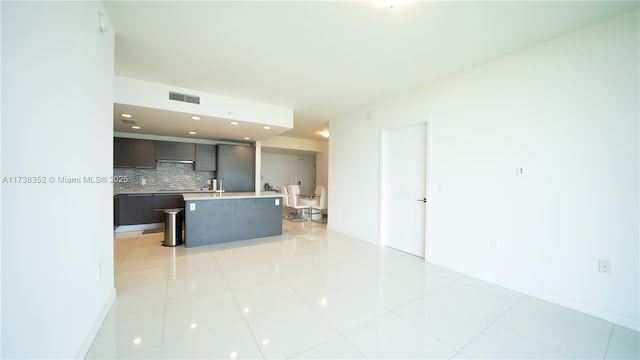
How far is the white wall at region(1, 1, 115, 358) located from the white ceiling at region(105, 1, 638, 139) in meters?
0.67

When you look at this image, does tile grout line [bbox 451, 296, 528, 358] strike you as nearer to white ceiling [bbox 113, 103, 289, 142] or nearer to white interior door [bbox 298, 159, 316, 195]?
white ceiling [bbox 113, 103, 289, 142]

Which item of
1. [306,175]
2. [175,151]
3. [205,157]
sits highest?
[175,151]

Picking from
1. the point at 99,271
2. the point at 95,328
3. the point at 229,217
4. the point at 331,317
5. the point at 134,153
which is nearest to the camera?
the point at 95,328

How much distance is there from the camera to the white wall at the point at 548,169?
2.05 m

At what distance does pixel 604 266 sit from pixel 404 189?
2294 mm

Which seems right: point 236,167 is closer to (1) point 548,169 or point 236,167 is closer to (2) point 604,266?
(1) point 548,169

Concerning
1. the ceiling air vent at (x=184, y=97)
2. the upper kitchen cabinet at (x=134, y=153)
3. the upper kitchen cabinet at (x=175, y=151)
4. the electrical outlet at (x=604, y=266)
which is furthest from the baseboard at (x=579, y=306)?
the upper kitchen cabinet at (x=134, y=153)

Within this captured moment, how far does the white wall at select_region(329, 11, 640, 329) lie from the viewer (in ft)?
6.74

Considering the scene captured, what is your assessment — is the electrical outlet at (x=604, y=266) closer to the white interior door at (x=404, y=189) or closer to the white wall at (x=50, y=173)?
the white interior door at (x=404, y=189)

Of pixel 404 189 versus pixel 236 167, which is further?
pixel 236 167

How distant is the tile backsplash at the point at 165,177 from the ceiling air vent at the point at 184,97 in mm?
2979

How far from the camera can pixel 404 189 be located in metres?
4.05

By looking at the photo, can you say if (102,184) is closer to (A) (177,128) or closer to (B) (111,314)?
(B) (111,314)

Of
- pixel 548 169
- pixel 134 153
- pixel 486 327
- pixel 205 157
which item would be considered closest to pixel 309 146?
pixel 205 157
